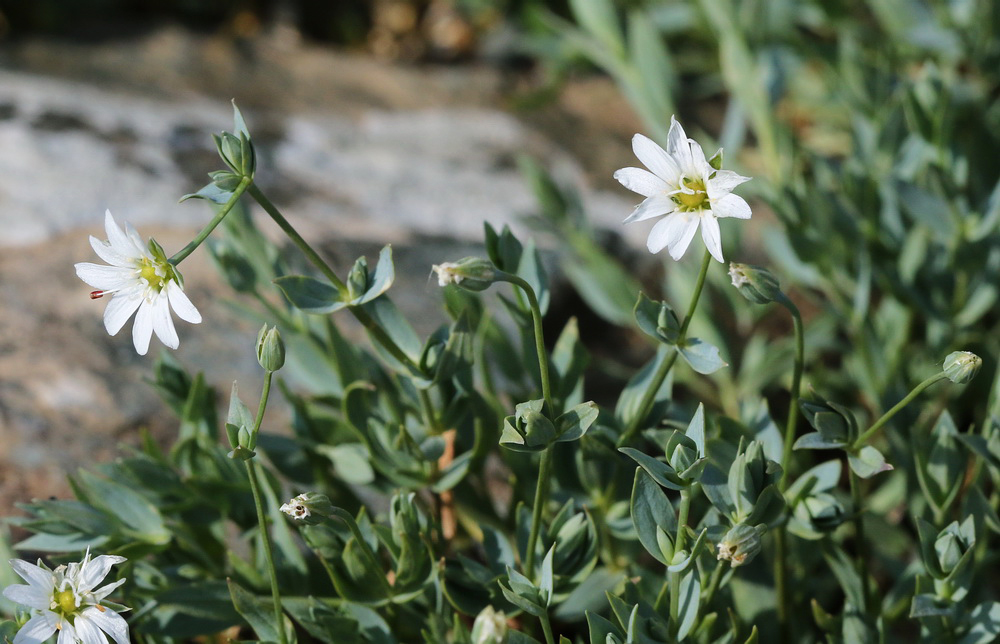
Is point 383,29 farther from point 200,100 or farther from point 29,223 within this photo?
point 29,223

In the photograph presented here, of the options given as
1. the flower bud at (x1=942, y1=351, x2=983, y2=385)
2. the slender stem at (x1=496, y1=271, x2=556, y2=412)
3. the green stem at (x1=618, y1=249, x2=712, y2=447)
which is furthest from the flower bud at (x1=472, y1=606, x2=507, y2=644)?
the flower bud at (x1=942, y1=351, x2=983, y2=385)

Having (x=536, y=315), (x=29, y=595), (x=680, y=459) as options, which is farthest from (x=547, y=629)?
(x=29, y=595)

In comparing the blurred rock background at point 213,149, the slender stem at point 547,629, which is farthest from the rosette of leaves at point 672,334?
the blurred rock background at point 213,149

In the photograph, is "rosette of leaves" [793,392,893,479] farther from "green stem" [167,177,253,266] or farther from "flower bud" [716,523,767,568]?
"green stem" [167,177,253,266]

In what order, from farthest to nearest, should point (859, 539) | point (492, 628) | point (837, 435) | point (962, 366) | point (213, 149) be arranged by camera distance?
point (213, 149)
point (859, 539)
point (837, 435)
point (962, 366)
point (492, 628)

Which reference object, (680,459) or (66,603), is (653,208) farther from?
(66,603)

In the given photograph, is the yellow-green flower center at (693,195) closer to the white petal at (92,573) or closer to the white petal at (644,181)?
the white petal at (644,181)

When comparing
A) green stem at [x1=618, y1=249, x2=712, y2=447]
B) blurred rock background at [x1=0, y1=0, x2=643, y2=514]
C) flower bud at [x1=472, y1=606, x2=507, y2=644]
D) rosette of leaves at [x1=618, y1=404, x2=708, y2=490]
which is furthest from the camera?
blurred rock background at [x1=0, y1=0, x2=643, y2=514]
